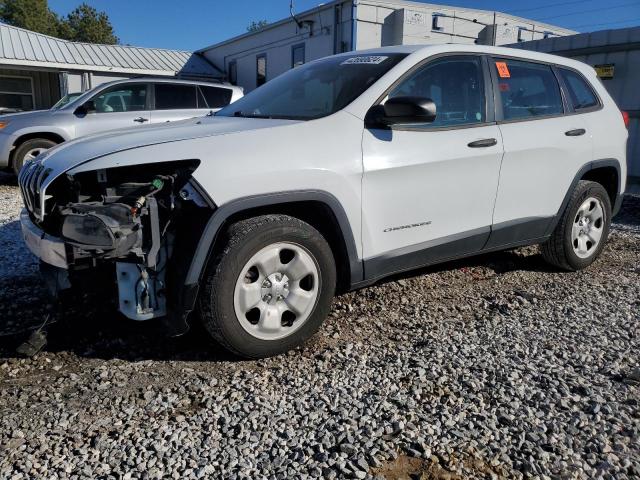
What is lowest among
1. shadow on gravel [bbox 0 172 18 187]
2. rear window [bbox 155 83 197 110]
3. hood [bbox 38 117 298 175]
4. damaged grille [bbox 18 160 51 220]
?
shadow on gravel [bbox 0 172 18 187]

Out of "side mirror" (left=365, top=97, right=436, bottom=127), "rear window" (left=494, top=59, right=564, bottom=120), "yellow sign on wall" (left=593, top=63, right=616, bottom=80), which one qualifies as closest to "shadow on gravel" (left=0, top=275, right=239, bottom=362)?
"side mirror" (left=365, top=97, right=436, bottom=127)

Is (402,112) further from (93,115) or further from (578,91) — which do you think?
(93,115)

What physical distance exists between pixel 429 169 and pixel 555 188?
1483mm

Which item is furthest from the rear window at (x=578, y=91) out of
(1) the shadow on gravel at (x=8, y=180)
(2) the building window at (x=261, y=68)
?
(2) the building window at (x=261, y=68)

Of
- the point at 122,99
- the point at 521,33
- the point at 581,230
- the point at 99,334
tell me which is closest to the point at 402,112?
the point at 99,334

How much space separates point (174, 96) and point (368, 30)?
7587 mm

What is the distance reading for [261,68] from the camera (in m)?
19.7

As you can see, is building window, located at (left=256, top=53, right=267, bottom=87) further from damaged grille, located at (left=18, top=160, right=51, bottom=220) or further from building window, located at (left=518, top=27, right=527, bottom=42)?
damaged grille, located at (left=18, top=160, right=51, bottom=220)

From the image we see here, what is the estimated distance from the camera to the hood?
2.70 m

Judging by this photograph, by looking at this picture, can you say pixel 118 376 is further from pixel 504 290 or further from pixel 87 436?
pixel 504 290

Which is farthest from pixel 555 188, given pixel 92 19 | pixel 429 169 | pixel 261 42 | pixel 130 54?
pixel 92 19

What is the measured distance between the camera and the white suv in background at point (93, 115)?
8.51 meters

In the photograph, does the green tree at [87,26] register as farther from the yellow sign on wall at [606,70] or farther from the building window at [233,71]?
the yellow sign on wall at [606,70]

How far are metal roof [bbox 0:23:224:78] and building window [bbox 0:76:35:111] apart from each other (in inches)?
56.4
